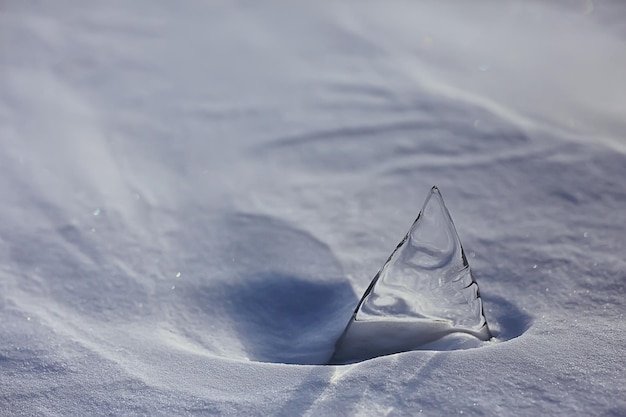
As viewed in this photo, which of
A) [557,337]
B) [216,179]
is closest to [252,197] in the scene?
[216,179]

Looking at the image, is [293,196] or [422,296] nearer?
[422,296]

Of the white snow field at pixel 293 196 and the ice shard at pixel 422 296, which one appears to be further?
the ice shard at pixel 422 296

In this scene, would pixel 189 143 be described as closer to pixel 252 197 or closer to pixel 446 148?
pixel 252 197

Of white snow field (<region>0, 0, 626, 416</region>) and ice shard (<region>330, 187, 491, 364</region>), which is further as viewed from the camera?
ice shard (<region>330, 187, 491, 364</region>)
